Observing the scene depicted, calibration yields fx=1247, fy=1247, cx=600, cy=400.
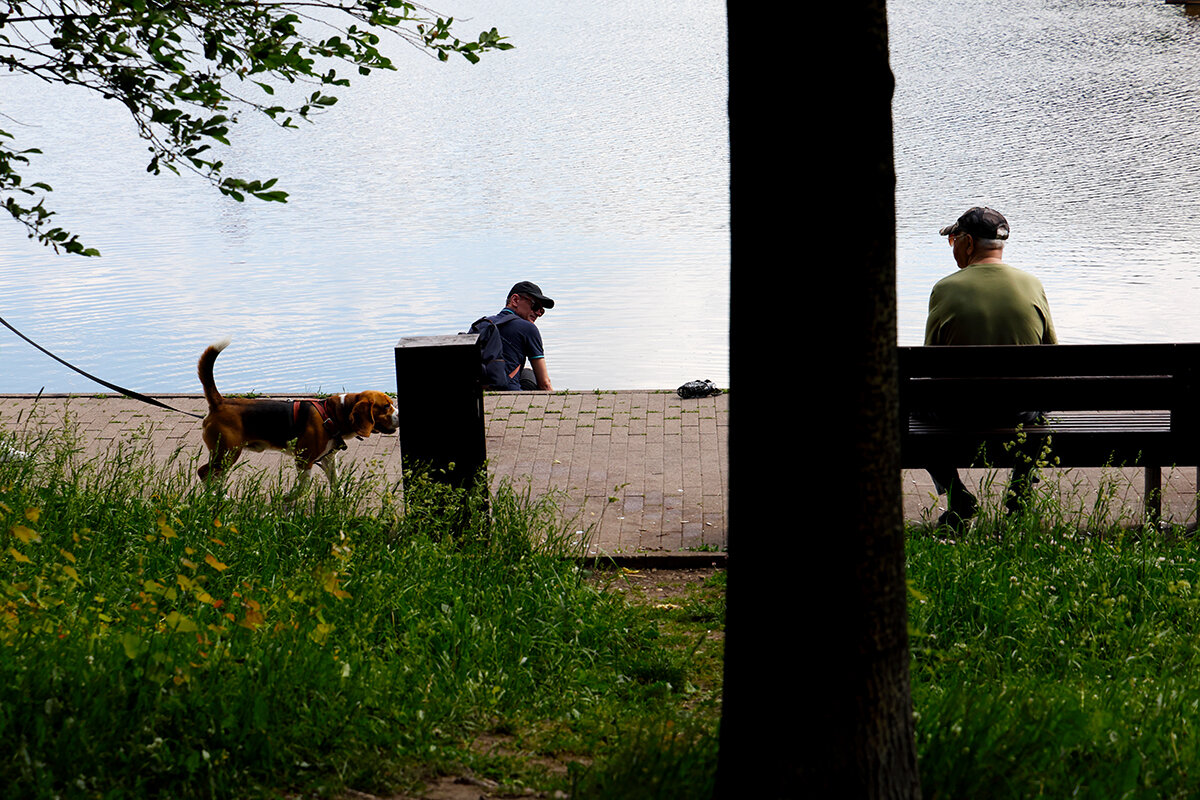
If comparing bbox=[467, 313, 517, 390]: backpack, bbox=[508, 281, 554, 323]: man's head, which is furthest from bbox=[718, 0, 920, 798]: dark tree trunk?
bbox=[508, 281, 554, 323]: man's head

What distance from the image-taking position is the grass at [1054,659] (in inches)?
126

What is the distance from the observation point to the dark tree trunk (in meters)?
2.62

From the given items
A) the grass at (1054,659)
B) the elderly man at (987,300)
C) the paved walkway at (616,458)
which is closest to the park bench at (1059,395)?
the paved walkway at (616,458)

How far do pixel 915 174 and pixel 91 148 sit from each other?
2632cm

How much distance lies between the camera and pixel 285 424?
694 centimetres

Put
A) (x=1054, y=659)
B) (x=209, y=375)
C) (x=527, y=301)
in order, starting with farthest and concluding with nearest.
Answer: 1. (x=527, y=301)
2. (x=209, y=375)
3. (x=1054, y=659)

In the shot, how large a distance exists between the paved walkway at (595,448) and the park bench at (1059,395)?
1.28m

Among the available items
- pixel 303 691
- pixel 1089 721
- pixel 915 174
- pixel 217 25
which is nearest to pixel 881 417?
pixel 1089 721

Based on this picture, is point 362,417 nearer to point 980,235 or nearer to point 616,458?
point 616,458

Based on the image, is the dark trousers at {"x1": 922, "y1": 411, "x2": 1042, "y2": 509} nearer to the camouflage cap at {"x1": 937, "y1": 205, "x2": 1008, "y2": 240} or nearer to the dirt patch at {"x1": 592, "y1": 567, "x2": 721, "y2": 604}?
the camouflage cap at {"x1": 937, "y1": 205, "x2": 1008, "y2": 240}

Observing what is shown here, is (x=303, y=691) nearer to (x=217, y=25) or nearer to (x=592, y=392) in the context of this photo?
(x=217, y=25)

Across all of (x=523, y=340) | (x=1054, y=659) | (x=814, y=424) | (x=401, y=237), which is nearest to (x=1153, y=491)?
(x=1054, y=659)

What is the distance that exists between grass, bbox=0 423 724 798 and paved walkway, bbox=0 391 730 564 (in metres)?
0.69

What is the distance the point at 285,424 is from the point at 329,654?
10.8 feet
